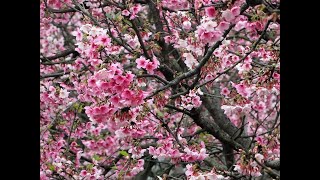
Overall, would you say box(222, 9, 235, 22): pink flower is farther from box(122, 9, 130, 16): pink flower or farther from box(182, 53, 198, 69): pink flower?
box(122, 9, 130, 16): pink flower

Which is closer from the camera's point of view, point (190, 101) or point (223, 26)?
point (223, 26)

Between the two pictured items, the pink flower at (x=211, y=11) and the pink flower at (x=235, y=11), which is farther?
the pink flower at (x=211, y=11)

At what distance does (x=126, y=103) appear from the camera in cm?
241

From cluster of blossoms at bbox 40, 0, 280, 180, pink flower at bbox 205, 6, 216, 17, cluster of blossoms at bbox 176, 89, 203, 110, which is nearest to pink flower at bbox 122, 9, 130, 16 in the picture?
cluster of blossoms at bbox 40, 0, 280, 180

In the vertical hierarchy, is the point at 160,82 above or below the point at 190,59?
below

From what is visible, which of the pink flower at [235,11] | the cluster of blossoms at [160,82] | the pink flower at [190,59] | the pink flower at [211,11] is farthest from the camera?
the pink flower at [190,59]

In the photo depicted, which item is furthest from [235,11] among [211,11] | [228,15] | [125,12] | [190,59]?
[125,12]

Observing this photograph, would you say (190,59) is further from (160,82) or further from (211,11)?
(211,11)

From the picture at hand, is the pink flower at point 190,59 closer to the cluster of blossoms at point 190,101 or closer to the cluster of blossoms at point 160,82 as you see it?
the cluster of blossoms at point 160,82

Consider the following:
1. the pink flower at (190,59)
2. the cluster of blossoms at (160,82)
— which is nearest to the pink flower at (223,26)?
the cluster of blossoms at (160,82)

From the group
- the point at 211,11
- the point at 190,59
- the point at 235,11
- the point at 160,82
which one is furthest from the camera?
the point at 160,82
